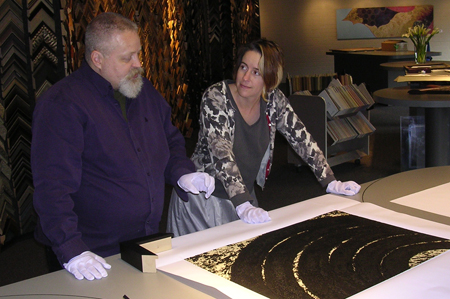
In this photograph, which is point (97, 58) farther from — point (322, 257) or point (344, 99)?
point (344, 99)

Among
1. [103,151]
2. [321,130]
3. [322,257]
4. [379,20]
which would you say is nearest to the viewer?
[322,257]

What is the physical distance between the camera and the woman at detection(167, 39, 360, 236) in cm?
209

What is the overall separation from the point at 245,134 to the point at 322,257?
92 cm

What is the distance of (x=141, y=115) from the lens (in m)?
1.87

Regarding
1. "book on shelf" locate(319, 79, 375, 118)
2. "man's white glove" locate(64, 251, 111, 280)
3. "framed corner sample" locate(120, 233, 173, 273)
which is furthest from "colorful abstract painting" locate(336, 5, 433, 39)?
"man's white glove" locate(64, 251, 111, 280)

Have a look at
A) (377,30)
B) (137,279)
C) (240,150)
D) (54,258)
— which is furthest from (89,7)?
(377,30)

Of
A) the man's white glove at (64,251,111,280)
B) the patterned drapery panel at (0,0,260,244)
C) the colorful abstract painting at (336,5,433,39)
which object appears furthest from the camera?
the colorful abstract painting at (336,5,433,39)

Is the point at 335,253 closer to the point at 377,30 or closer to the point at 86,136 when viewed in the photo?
the point at 86,136

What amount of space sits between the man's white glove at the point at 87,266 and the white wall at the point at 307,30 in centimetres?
1170

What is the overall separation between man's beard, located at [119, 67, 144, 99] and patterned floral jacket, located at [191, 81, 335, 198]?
0.41 meters

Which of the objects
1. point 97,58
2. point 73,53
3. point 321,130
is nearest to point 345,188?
point 97,58

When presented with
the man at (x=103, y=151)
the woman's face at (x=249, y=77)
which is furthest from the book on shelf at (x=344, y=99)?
the man at (x=103, y=151)

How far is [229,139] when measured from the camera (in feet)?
7.06

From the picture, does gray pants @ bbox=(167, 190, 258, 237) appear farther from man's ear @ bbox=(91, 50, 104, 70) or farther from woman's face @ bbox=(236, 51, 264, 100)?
man's ear @ bbox=(91, 50, 104, 70)
